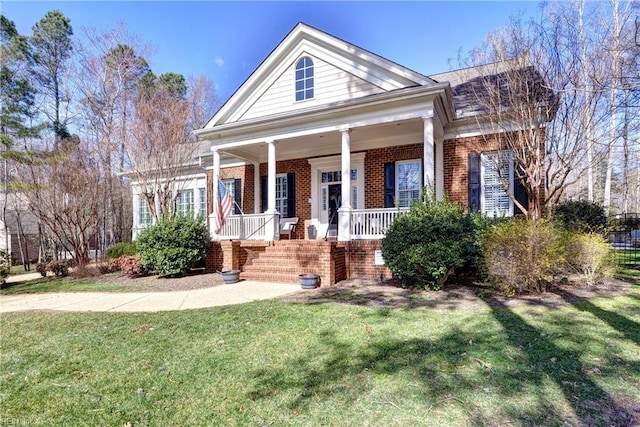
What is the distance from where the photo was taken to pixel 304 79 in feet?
34.9

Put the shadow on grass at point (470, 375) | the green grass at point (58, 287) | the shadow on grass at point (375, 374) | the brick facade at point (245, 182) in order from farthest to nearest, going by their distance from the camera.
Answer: the brick facade at point (245, 182) → the green grass at point (58, 287) → the shadow on grass at point (375, 374) → the shadow on grass at point (470, 375)

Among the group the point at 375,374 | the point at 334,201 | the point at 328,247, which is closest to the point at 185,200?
the point at 334,201

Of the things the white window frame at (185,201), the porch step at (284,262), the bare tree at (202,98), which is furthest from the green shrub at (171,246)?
the bare tree at (202,98)

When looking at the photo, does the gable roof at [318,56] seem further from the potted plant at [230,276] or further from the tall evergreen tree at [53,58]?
the tall evergreen tree at [53,58]

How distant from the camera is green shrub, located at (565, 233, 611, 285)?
248 inches

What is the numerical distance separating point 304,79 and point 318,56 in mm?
840

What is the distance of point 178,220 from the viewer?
9.85 meters

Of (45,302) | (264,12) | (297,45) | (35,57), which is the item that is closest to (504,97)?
(297,45)

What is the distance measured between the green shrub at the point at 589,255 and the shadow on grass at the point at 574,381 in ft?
10.4

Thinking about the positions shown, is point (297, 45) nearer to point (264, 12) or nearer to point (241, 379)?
point (264, 12)

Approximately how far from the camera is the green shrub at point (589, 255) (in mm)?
6289

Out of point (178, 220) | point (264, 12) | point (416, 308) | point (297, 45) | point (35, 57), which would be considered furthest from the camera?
point (35, 57)

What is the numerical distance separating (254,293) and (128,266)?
5340mm

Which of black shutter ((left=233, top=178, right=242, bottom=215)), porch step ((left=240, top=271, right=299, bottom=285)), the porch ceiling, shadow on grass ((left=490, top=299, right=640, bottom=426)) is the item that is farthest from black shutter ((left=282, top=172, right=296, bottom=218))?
shadow on grass ((left=490, top=299, right=640, bottom=426))
